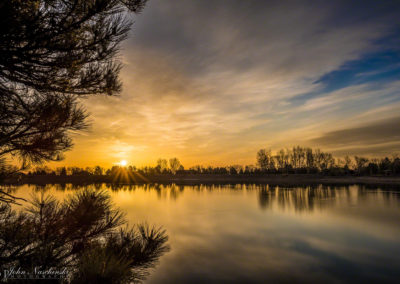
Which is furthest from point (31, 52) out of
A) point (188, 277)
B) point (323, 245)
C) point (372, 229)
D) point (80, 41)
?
point (372, 229)

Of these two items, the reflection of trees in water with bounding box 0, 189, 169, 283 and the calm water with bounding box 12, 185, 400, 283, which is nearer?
the reflection of trees in water with bounding box 0, 189, 169, 283

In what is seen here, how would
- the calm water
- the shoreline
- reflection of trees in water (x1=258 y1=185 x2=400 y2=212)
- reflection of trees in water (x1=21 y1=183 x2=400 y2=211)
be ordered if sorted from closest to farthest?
the calm water → reflection of trees in water (x1=258 y1=185 x2=400 y2=212) → reflection of trees in water (x1=21 y1=183 x2=400 y2=211) → the shoreline

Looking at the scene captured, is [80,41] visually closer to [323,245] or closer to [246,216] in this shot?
[323,245]

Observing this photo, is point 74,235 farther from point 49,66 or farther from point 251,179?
point 251,179

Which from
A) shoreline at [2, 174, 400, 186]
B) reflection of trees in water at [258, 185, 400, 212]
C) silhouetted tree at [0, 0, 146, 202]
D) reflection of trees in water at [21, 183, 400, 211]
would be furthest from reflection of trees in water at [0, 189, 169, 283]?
shoreline at [2, 174, 400, 186]

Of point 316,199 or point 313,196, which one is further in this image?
point 313,196

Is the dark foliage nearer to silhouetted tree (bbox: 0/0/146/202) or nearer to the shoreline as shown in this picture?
silhouetted tree (bbox: 0/0/146/202)

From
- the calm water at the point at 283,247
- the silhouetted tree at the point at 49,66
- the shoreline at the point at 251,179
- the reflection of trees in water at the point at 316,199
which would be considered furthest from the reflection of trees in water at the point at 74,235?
the shoreline at the point at 251,179

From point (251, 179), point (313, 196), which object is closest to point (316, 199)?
point (313, 196)

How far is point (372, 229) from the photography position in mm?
14664

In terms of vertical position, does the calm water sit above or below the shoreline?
above

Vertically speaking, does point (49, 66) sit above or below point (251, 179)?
above

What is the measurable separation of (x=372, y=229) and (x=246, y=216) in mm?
8807

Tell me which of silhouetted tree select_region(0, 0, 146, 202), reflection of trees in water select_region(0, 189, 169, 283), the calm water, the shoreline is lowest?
the shoreline
